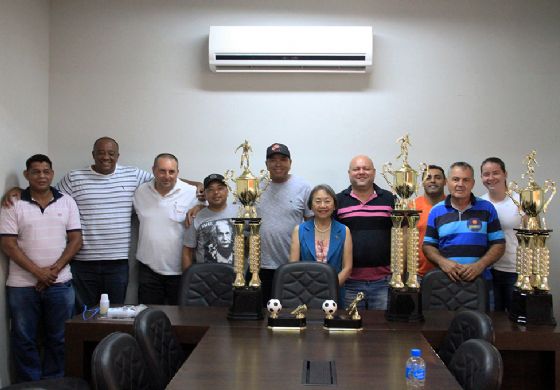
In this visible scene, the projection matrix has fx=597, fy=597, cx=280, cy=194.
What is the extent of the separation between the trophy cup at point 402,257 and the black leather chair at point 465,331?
1.09 ft

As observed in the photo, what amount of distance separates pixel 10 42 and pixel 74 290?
196 centimetres

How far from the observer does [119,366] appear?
2.21 meters

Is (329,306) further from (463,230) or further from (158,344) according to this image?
(463,230)

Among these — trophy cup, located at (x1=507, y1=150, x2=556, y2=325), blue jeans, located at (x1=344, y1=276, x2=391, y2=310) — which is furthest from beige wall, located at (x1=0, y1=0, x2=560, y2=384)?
trophy cup, located at (x1=507, y1=150, x2=556, y2=325)

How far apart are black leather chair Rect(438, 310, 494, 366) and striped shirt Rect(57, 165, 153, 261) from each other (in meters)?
2.75

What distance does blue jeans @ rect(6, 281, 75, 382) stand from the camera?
4316 millimetres

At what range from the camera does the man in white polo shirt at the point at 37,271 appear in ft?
14.1

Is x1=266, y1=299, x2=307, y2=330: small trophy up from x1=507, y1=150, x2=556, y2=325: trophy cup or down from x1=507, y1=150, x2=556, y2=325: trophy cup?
down

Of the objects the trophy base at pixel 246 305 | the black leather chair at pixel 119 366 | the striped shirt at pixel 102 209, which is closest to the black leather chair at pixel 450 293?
the trophy base at pixel 246 305

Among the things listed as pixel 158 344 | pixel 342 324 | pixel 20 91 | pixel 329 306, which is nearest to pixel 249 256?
pixel 329 306

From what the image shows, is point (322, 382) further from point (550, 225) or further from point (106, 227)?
point (550, 225)

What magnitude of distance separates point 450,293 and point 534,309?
552mm

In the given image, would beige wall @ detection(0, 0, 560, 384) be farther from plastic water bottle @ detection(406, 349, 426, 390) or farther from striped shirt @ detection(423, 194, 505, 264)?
plastic water bottle @ detection(406, 349, 426, 390)

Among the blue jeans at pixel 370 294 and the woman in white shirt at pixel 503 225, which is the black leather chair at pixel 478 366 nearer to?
the blue jeans at pixel 370 294
